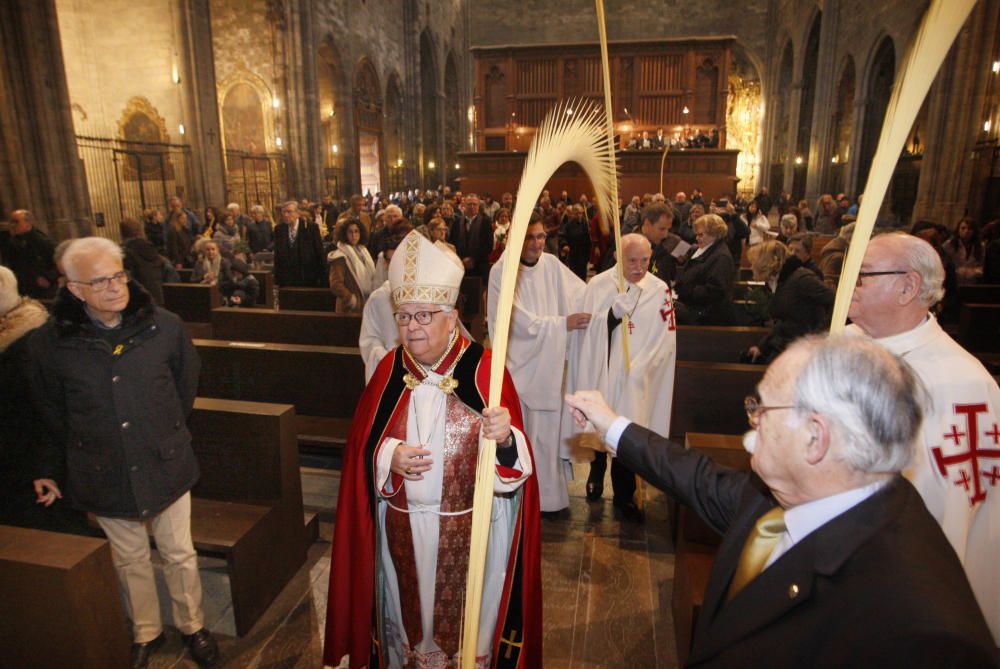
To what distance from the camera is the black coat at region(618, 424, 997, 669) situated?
0.86 metres

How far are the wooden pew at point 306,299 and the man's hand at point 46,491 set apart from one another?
12.8ft

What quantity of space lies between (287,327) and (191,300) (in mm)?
1902

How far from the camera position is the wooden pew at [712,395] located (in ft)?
12.2

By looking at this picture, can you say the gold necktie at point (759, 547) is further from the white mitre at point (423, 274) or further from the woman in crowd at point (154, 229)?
the woman in crowd at point (154, 229)

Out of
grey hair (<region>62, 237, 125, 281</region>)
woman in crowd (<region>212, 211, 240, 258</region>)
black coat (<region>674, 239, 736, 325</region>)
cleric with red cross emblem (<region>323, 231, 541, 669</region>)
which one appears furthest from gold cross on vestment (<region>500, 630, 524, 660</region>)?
woman in crowd (<region>212, 211, 240, 258</region>)

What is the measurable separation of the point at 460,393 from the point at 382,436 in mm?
290

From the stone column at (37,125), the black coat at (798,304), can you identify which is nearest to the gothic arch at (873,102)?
the black coat at (798,304)

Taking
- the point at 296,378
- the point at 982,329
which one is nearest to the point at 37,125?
the point at 296,378

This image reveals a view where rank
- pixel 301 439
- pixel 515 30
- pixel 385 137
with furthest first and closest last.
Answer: pixel 515 30, pixel 385 137, pixel 301 439

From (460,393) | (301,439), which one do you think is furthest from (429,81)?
(460,393)

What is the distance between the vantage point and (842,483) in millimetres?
1050

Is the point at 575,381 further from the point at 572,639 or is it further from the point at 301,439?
the point at 301,439

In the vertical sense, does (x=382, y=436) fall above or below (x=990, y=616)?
above

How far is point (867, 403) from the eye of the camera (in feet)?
3.29
